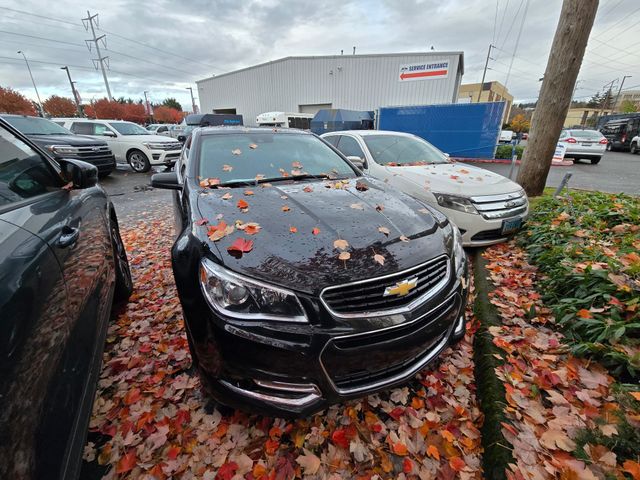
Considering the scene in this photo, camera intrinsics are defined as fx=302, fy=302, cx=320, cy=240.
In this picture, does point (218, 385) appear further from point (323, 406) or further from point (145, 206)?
point (145, 206)

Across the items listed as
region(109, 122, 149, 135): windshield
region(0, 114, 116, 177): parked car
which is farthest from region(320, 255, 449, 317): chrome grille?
region(109, 122, 149, 135): windshield

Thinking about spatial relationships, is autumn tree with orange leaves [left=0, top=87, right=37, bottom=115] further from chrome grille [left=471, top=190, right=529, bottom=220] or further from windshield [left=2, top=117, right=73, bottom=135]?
chrome grille [left=471, top=190, right=529, bottom=220]

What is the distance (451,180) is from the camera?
4.12 m

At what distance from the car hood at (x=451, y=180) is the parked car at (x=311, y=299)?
2126 millimetres

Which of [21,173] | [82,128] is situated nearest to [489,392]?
[21,173]

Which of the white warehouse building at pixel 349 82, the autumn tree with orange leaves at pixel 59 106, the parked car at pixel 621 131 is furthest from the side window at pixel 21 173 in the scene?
the autumn tree with orange leaves at pixel 59 106

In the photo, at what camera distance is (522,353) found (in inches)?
88.0

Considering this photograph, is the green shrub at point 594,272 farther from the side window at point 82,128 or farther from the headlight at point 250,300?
the side window at point 82,128

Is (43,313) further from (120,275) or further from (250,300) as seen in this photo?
(120,275)

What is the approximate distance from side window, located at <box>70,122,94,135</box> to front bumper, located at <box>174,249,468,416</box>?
1322 centimetres

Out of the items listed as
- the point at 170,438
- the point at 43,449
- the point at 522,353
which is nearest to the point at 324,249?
the point at 43,449

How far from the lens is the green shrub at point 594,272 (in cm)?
200

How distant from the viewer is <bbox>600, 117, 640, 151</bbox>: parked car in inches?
748

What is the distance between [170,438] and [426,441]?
1509 mm
